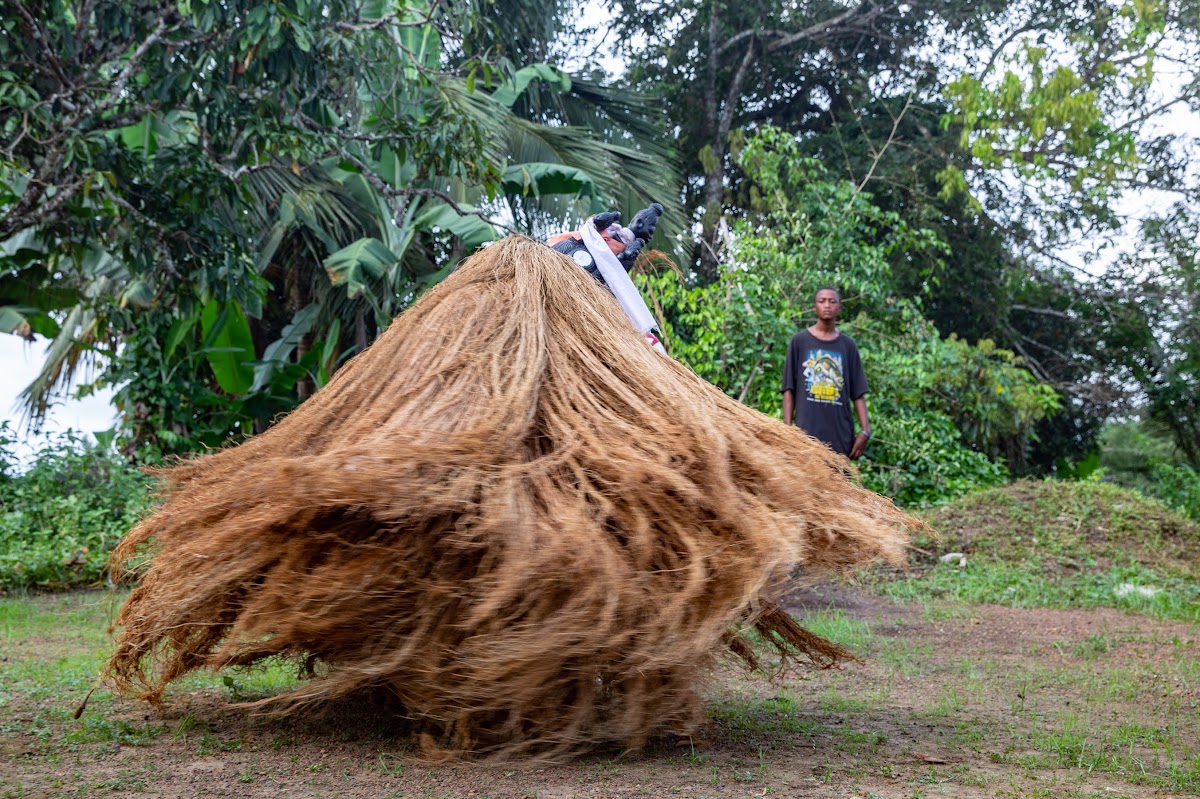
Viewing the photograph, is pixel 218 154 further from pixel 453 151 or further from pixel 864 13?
pixel 864 13

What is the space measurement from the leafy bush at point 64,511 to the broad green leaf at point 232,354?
4.45 feet

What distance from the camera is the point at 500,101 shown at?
12.9 m

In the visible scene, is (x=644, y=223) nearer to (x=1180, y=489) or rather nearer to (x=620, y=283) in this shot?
(x=620, y=283)

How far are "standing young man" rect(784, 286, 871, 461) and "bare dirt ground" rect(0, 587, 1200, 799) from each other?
1.57 m

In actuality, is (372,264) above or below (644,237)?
above

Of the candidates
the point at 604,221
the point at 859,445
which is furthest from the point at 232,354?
the point at 604,221

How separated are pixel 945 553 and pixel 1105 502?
166cm

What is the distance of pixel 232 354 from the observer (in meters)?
11.5

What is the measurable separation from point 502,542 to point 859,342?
919 cm

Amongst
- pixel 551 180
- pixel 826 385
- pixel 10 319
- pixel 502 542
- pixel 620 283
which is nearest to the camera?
pixel 502 542

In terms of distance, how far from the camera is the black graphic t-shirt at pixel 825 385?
6863 mm

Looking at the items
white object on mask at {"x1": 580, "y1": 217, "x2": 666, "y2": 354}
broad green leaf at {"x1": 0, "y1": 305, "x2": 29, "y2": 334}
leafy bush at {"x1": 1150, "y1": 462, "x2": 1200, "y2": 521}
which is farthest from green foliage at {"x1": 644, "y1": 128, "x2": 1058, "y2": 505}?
broad green leaf at {"x1": 0, "y1": 305, "x2": 29, "y2": 334}

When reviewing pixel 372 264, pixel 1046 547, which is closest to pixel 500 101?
pixel 372 264

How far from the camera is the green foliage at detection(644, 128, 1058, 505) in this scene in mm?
10656
